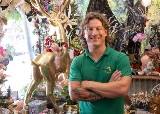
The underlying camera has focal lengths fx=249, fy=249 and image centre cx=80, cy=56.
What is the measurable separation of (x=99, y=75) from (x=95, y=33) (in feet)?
0.96

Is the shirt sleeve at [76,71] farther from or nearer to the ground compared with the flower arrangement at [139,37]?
nearer to the ground

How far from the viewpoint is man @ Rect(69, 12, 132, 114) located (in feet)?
5.38

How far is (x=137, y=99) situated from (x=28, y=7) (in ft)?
5.64

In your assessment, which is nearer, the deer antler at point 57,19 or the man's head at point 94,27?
the man's head at point 94,27

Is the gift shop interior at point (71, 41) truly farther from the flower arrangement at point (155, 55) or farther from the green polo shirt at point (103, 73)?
the green polo shirt at point (103, 73)

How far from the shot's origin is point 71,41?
12.4ft

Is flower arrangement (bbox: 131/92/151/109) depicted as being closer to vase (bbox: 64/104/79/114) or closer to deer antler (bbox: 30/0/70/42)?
vase (bbox: 64/104/79/114)

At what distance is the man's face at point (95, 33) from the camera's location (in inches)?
67.9

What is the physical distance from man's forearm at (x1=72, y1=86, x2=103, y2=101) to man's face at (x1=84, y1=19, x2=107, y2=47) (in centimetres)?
32

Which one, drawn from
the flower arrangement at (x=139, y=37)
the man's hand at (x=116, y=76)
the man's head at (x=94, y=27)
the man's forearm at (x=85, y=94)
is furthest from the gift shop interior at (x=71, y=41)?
the man's hand at (x=116, y=76)

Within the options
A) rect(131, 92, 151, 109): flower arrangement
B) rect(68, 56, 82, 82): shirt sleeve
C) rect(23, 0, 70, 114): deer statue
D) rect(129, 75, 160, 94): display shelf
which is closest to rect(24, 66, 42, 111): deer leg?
rect(23, 0, 70, 114): deer statue

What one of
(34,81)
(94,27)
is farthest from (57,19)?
(94,27)

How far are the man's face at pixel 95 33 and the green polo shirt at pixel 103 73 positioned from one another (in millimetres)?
92

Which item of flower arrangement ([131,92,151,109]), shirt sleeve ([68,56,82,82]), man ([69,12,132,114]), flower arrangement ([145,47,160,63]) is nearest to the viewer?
man ([69,12,132,114])
